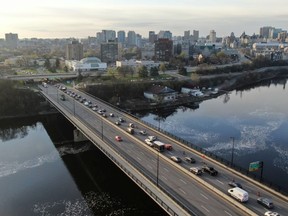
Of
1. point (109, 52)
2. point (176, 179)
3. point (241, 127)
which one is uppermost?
point (109, 52)

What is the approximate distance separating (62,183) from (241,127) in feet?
94.2

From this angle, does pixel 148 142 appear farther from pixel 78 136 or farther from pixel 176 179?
pixel 78 136

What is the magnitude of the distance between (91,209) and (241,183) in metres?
12.2

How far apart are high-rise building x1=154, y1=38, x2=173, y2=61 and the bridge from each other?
310ft

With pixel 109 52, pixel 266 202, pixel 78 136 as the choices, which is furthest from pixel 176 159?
pixel 109 52

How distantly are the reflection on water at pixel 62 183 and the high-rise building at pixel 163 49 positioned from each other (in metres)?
90.4

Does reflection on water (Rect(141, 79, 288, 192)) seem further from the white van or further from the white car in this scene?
the white van

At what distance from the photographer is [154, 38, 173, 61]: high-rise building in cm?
12525

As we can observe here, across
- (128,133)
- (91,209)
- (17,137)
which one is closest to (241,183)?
(91,209)

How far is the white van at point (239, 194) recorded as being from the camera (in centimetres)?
1889

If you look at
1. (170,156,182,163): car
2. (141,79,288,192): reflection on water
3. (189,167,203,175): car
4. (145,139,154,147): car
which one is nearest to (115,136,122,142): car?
(145,139,154,147): car

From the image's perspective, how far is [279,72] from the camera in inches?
4729

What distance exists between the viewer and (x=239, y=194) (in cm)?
1914

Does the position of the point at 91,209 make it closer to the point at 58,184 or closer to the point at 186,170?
the point at 58,184
